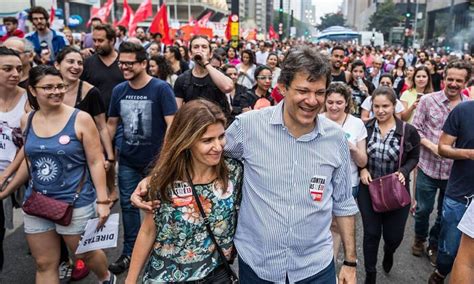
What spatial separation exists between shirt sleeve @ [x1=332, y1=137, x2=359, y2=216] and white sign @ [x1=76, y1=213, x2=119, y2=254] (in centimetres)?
175

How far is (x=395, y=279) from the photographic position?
4254 mm

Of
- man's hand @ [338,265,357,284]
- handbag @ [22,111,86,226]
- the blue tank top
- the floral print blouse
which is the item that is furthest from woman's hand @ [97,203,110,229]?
man's hand @ [338,265,357,284]

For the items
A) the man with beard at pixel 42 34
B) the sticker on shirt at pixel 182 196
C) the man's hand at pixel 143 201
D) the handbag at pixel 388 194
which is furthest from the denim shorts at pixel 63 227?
the man with beard at pixel 42 34

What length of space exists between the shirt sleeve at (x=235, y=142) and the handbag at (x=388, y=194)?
1.79m

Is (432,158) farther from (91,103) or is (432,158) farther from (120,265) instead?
(91,103)

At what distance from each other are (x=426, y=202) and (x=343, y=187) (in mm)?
2528

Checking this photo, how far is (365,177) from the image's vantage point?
3914 mm

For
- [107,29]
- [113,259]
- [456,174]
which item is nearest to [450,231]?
[456,174]

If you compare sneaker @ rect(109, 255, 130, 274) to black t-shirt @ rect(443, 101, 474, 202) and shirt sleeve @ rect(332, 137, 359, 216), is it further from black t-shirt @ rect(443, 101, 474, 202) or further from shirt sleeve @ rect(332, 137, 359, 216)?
black t-shirt @ rect(443, 101, 474, 202)

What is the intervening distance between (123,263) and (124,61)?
1.89 metres

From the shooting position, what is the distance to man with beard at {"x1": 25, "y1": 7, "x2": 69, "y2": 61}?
694 centimetres

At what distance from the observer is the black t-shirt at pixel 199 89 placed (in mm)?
4812

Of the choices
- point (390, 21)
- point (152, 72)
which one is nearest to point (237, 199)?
point (152, 72)

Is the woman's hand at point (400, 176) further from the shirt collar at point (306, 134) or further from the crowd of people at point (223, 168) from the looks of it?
the shirt collar at point (306, 134)
